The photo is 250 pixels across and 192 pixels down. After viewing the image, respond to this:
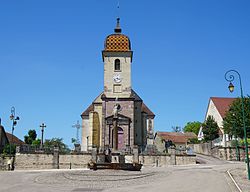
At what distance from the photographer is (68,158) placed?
3350cm

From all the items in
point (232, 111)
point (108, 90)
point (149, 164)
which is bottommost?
point (149, 164)

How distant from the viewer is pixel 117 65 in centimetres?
4609

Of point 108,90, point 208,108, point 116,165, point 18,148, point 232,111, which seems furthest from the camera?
point 208,108

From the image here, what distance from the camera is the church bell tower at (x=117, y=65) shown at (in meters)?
45.2

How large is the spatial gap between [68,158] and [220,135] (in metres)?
27.5

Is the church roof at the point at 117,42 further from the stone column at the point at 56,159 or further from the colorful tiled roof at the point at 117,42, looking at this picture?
the stone column at the point at 56,159

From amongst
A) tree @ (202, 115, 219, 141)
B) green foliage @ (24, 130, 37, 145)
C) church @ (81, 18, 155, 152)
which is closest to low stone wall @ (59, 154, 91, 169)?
church @ (81, 18, 155, 152)

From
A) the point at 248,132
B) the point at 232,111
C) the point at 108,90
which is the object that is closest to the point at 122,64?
the point at 108,90

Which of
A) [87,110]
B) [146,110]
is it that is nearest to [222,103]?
[146,110]

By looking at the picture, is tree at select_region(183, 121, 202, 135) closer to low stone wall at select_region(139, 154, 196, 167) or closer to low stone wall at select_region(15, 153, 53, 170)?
low stone wall at select_region(139, 154, 196, 167)

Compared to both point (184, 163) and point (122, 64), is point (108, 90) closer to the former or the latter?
point (122, 64)

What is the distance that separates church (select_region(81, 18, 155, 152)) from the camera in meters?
42.6

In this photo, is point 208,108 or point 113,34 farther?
point 208,108

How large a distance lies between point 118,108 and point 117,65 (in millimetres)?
6894
